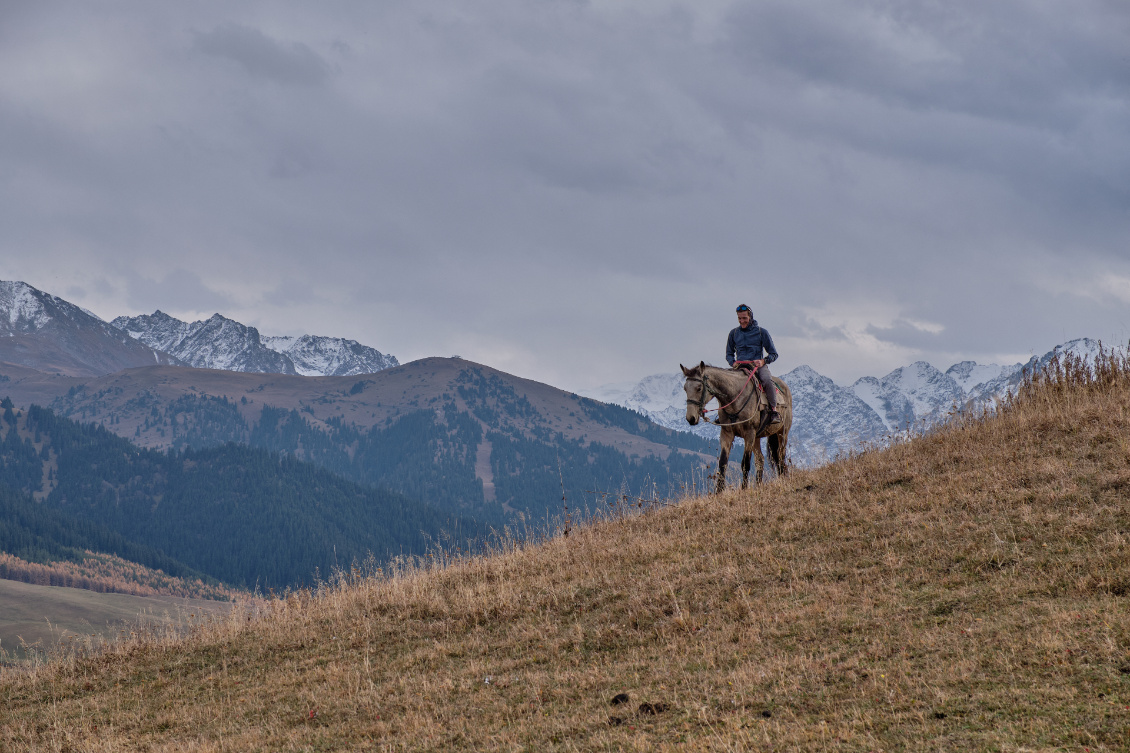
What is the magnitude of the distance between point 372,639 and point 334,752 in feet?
16.0

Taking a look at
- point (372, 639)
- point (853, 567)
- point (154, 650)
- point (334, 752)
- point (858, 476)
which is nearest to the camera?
point (334, 752)

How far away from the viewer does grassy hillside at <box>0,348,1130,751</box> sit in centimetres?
738

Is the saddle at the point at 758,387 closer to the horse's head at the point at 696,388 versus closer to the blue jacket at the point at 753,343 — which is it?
the blue jacket at the point at 753,343

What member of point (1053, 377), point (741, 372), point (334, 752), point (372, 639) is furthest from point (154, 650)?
point (1053, 377)

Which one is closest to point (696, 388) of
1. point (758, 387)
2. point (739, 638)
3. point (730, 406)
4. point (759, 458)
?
point (730, 406)

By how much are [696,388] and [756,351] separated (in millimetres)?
2237

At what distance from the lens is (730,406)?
18828mm

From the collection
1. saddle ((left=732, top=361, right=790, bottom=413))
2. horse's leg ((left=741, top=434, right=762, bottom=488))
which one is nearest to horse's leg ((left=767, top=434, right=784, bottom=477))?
saddle ((left=732, top=361, right=790, bottom=413))

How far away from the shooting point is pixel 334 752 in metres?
8.63

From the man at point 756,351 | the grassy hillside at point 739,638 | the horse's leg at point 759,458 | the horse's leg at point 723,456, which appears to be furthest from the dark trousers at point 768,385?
the grassy hillside at point 739,638

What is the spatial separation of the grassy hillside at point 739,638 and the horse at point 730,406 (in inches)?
54.0

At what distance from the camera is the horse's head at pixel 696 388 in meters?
18.0

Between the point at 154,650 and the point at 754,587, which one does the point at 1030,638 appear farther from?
the point at 154,650

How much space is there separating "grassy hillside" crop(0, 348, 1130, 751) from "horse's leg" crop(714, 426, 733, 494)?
1207 mm
